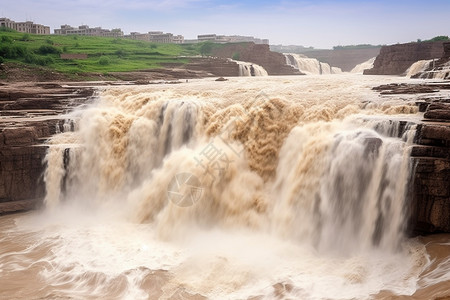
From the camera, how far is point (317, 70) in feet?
143

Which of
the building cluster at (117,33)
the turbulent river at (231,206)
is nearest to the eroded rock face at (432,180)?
the turbulent river at (231,206)

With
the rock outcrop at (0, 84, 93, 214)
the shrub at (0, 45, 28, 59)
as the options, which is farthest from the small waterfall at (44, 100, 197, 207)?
the shrub at (0, 45, 28, 59)

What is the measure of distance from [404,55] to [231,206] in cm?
2534

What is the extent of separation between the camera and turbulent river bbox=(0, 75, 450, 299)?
29.9 feet

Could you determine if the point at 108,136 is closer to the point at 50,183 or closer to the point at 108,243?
the point at 50,183

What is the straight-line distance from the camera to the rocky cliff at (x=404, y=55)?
31297 millimetres

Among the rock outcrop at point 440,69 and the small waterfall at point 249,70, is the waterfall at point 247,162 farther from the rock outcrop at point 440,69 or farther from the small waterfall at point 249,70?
the small waterfall at point 249,70

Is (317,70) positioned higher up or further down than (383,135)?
higher up

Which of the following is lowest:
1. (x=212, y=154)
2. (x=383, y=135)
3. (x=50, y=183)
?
(x=50, y=183)

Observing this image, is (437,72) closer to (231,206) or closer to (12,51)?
(231,206)

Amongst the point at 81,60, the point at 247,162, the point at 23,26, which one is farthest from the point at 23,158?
the point at 23,26

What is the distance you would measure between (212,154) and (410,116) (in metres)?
5.62

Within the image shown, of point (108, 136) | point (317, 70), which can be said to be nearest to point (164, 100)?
point (108, 136)

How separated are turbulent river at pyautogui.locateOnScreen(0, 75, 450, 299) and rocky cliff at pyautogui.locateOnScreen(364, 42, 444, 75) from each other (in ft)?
57.8
